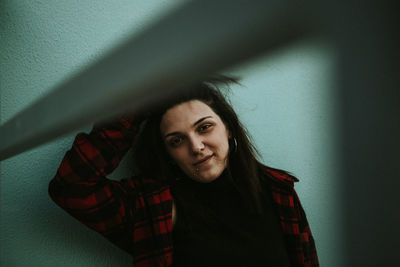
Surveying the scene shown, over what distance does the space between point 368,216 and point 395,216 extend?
0.14 metres

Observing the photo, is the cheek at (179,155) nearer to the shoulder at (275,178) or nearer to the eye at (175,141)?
the eye at (175,141)

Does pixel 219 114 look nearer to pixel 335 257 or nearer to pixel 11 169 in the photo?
pixel 11 169

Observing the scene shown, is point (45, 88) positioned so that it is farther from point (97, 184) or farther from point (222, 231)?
point (222, 231)

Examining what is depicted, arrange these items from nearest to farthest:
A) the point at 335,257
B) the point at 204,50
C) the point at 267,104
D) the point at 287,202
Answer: the point at 204,50 → the point at 287,202 → the point at 267,104 → the point at 335,257

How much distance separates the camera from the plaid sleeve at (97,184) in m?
0.66

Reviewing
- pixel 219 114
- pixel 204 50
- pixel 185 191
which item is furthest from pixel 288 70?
pixel 204 50

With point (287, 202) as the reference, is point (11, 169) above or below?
above

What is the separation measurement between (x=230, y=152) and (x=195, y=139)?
198 millimetres

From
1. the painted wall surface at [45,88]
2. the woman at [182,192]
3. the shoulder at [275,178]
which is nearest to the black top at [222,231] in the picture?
the woman at [182,192]

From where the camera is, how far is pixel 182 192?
812 mm

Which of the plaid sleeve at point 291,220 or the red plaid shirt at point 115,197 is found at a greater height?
the red plaid shirt at point 115,197

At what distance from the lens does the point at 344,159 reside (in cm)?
121

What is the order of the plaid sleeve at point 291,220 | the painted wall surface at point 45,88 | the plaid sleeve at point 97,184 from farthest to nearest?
the plaid sleeve at point 291,220, the painted wall surface at point 45,88, the plaid sleeve at point 97,184

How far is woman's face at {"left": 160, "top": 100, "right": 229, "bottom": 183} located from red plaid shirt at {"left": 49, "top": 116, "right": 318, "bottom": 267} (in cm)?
9
